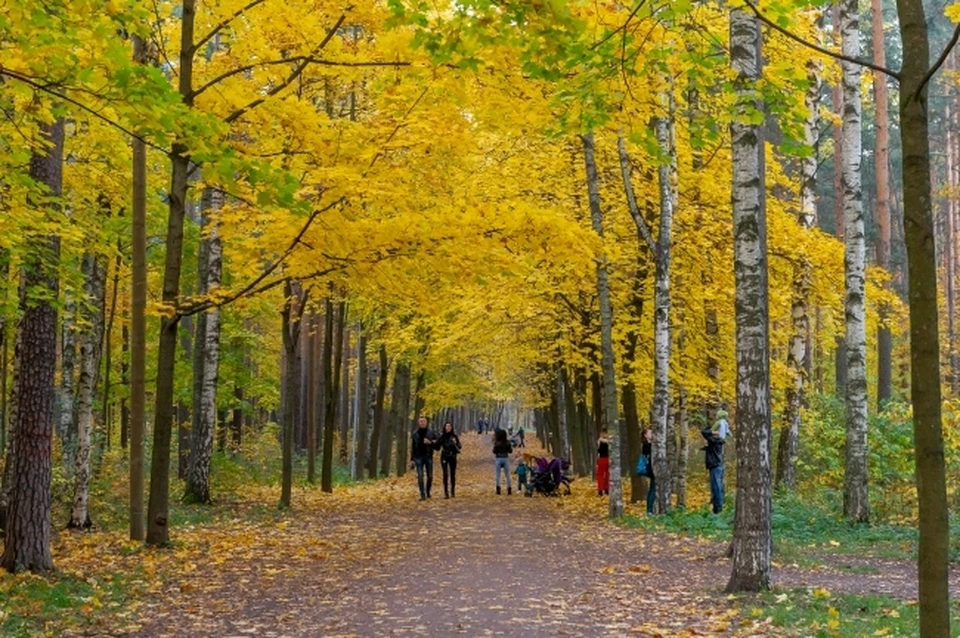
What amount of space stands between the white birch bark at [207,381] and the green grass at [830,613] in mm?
12037

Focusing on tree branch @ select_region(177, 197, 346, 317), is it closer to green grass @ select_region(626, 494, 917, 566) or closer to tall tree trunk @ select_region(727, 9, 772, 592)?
tall tree trunk @ select_region(727, 9, 772, 592)

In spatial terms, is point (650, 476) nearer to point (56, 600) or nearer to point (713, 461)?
point (713, 461)

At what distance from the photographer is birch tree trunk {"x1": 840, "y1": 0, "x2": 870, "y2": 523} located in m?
15.0

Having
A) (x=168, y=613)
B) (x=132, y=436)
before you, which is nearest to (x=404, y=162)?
(x=132, y=436)

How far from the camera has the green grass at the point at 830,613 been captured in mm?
7079

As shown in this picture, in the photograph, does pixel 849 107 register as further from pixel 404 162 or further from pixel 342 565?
pixel 342 565

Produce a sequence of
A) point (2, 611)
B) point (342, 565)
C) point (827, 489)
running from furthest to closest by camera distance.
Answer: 1. point (827, 489)
2. point (342, 565)
3. point (2, 611)

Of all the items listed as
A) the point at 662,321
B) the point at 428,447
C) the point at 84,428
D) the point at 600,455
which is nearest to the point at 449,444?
the point at 428,447

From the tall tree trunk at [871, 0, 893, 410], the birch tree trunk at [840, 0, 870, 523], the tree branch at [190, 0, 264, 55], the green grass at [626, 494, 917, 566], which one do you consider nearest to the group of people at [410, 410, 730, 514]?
the green grass at [626, 494, 917, 566]

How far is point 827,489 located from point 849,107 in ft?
34.0

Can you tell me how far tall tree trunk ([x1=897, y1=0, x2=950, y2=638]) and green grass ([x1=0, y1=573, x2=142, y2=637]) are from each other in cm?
638

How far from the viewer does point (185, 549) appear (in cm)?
1191

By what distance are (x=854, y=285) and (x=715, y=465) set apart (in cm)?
436

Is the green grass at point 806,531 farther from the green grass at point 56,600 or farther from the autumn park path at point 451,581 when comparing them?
the green grass at point 56,600
